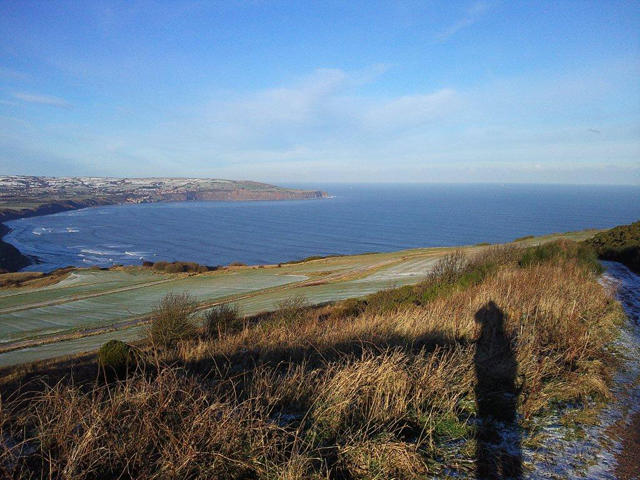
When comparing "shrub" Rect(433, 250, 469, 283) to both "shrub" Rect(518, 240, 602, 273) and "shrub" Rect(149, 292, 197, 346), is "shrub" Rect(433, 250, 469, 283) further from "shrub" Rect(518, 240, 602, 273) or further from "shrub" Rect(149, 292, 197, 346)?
"shrub" Rect(149, 292, 197, 346)

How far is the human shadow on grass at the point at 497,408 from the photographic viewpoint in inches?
133

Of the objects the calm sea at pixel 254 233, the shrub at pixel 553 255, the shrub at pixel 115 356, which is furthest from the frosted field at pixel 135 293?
the calm sea at pixel 254 233

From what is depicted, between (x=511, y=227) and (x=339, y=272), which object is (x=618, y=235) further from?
(x=511, y=227)

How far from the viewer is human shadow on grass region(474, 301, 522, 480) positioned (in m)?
3.37

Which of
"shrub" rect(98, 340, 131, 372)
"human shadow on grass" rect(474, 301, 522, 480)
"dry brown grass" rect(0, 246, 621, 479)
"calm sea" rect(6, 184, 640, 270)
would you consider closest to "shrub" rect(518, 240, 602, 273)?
"dry brown grass" rect(0, 246, 621, 479)

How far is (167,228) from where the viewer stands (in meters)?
129

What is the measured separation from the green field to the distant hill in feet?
39.3

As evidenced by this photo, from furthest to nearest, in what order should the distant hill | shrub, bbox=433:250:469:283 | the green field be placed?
the green field, shrub, bbox=433:250:469:283, the distant hill

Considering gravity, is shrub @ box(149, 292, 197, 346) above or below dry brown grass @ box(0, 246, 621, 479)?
below

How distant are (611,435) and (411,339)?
3.21 m

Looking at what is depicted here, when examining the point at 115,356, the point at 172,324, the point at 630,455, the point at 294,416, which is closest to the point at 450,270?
the point at 172,324

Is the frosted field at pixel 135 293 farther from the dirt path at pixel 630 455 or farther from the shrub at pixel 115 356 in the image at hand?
the dirt path at pixel 630 455

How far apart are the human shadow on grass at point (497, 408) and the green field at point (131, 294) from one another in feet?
60.1

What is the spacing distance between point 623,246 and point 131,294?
41.1 metres
